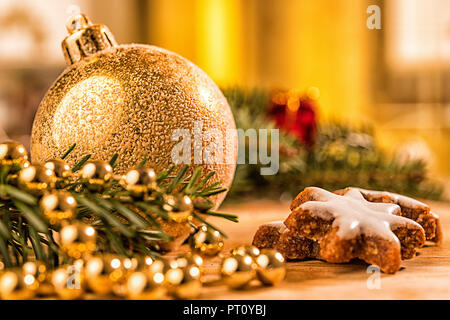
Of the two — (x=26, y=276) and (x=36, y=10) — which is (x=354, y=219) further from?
(x=36, y=10)

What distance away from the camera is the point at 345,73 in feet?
5.97

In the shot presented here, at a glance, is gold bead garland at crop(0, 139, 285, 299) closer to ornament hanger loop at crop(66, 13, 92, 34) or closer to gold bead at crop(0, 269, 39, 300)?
gold bead at crop(0, 269, 39, 300)

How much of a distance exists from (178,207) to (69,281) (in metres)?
0.08

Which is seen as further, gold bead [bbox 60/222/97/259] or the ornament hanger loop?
the ornament hanger loop

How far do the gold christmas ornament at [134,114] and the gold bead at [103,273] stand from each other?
0.38 feet

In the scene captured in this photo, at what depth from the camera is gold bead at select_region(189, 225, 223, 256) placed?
36 cm

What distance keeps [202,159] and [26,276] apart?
0.56 feet

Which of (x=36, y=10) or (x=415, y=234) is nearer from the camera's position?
(x=415, y=234)

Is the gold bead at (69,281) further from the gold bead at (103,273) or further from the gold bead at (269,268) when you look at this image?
the gold bead at (269,268)

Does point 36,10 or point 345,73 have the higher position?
point 36,10

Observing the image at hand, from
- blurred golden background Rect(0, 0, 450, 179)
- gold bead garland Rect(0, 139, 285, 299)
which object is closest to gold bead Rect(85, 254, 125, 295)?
gold bead garland Rect(0, 139, 285, 299)

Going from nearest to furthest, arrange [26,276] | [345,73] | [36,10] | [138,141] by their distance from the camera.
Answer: [26,276] < [138,141] < [345,73] < [36,10]

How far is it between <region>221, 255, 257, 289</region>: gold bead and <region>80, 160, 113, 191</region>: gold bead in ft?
0.30

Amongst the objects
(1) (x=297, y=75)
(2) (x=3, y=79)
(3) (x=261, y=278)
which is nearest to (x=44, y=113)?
(3) (x=261, y=278)
